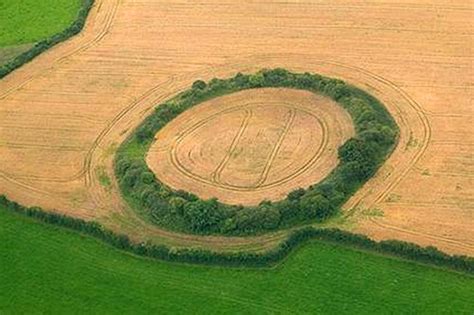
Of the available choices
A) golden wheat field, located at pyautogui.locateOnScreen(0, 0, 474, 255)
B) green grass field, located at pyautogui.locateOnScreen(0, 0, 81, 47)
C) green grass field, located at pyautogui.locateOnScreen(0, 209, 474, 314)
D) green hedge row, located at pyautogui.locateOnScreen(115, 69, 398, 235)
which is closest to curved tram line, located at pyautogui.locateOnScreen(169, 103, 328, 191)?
golden wheat field, located at pyautogui.locateOnScreen(0, 0, 474, 255)

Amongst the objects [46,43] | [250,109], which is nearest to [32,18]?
[46,43]

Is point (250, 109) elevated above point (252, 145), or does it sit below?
above

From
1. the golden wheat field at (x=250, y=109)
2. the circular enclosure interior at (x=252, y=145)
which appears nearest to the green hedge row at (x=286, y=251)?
the golden wheat field at (x=250, y=109)

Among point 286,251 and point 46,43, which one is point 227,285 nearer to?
point 286,251

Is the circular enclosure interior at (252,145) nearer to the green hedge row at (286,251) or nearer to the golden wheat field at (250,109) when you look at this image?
the golden wheat field at (250,109)

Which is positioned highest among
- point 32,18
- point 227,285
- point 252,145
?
point 32,18

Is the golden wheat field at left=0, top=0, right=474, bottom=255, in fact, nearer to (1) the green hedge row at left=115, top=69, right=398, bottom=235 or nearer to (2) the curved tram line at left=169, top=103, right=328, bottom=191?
(2) the curved tram line at left=169, top=103, right=328, bottom=191

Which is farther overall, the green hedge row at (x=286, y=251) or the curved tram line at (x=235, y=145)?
the curved tram line at (x=235, y=145)

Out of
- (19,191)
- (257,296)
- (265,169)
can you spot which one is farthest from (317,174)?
(19,191)
